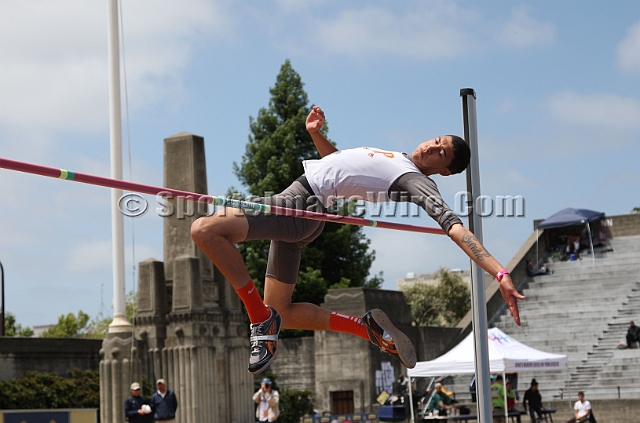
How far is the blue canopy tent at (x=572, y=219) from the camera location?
35531mm

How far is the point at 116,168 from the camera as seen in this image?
18875 mm

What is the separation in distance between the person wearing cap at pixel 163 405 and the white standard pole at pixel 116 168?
4.10 metres

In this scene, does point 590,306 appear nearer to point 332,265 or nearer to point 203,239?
point 332,265

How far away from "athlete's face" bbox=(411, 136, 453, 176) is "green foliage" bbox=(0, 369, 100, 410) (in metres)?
13.8

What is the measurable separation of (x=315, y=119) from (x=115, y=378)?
12861 mm

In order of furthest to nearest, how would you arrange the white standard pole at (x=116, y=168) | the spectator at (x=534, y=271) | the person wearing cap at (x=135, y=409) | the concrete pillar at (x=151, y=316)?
the spectator at (x=534, y=271), the concrete pillar at (x=151, y=316), the white standard pole at (x=116, y=168), the person wearing cap at (x=135, y=409)

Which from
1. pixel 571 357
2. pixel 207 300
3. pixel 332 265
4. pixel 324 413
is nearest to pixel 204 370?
pixel 207 300

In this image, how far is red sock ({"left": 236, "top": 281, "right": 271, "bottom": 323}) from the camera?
520 cm

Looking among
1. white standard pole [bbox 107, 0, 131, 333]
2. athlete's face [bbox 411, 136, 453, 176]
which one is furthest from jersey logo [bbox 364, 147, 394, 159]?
white standard pole [bbox 107, 0, 131, 333]

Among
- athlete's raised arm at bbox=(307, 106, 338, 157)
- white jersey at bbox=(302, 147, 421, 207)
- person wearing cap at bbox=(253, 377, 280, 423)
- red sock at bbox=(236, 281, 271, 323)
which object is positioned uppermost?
athlete's raised arm at bbox=(307, 106, 338, 157)

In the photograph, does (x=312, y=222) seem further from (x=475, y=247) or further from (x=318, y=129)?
(x=475, y=247)

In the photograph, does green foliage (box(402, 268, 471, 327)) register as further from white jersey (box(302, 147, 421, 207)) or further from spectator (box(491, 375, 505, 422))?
white jersey (box(302, 147, 421, 207))

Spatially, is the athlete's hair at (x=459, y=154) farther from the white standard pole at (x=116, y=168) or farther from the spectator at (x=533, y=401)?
the spectator at (x=533, y=401)

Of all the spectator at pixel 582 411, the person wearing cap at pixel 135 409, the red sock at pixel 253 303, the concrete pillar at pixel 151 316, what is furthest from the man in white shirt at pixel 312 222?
the spectator at pixel 582 411
